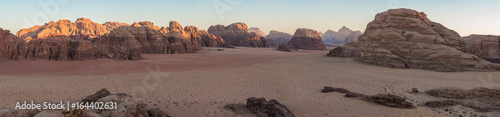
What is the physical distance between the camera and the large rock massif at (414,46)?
27614 mm

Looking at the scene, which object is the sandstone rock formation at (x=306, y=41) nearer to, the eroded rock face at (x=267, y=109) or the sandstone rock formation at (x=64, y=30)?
the sandstone rock formation at (x=64, y=30)

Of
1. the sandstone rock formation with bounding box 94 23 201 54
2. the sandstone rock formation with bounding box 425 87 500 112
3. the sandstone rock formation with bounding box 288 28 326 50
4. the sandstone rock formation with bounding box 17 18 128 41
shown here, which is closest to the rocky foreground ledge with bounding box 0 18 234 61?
the sandstone rock formation with bounding box 94 23 201 54

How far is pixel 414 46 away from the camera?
31.3m

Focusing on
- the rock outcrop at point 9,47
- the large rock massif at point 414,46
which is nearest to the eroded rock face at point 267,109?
the large rock massif at point 414,46

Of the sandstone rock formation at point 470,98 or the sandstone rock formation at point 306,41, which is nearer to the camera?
the sandstone rock formation at point 470,98

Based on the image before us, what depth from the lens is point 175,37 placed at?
5925cm

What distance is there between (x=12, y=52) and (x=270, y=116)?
3467 cm

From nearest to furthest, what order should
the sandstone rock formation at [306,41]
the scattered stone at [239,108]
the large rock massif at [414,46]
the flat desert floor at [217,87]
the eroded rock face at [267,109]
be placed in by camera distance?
the eroded rock face at [267,109], the scattered stone at [239,108], the flat desert floor at [217,87], the large rock massif at [414,46], the sandstone rock formation at [306,41]

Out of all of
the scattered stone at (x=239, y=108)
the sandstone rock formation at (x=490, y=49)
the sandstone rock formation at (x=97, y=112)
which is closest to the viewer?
the sandstone rock formation at (x=97, y=112)

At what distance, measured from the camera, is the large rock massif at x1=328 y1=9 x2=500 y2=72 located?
90.6 ft

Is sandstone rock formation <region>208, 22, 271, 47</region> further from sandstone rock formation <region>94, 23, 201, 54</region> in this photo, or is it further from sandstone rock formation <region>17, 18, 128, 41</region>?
sandstone rock formation <region>17, 18, 128, 41</region>

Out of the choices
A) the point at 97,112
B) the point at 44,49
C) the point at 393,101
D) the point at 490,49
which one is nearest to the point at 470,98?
the point at 393,101

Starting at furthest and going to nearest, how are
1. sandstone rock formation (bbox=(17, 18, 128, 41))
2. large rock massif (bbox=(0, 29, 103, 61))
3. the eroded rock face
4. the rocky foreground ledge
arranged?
1. sandstone rock formation (bbox=(17, 18, 128, 41))
2. the rocky foreground ledge
3. large rock massif (bbox=(0, 29, 103, 61))
4. the eroded rock face

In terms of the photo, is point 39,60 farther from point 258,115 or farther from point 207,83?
point 258,115
